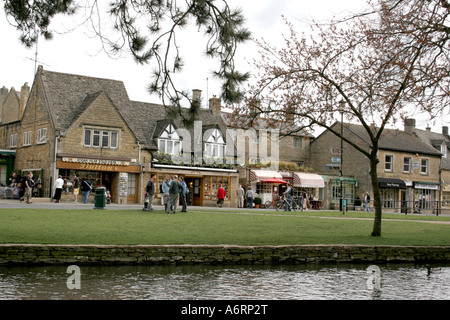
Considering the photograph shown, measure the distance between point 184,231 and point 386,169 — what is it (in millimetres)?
41611

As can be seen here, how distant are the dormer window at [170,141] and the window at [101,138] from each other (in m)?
4.07

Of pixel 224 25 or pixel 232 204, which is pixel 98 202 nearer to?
pixel 224 25

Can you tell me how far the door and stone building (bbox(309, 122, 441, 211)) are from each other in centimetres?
1945

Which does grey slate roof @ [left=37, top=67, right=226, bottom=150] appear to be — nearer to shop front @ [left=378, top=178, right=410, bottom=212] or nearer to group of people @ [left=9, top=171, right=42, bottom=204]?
group of people @ [left=9, top=171, right=42, bottom=204]

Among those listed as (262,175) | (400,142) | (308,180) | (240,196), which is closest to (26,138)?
(240,196)

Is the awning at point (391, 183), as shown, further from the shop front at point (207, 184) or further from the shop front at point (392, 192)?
the shop front at point (207, 184)

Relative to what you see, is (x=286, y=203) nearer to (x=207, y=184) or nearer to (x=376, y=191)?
(x=207, y=184)

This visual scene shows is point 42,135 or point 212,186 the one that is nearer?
point 42,135

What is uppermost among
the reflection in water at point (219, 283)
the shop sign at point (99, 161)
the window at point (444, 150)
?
the window at point (444, 150)

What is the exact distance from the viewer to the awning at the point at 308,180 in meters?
50.6

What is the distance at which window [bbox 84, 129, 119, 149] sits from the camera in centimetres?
4028

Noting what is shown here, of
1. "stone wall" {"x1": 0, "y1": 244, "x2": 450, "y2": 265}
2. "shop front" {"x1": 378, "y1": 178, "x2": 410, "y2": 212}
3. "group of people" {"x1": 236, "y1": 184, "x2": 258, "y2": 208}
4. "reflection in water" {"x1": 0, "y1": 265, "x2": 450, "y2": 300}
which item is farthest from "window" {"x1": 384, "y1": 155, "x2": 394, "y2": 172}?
"reflection in water" {"x1": 0, "y1": 265, "x2": 450, "y2": 300}

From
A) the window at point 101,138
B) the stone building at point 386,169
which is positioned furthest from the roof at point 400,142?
the window at point 101,138

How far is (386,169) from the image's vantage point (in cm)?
5531
